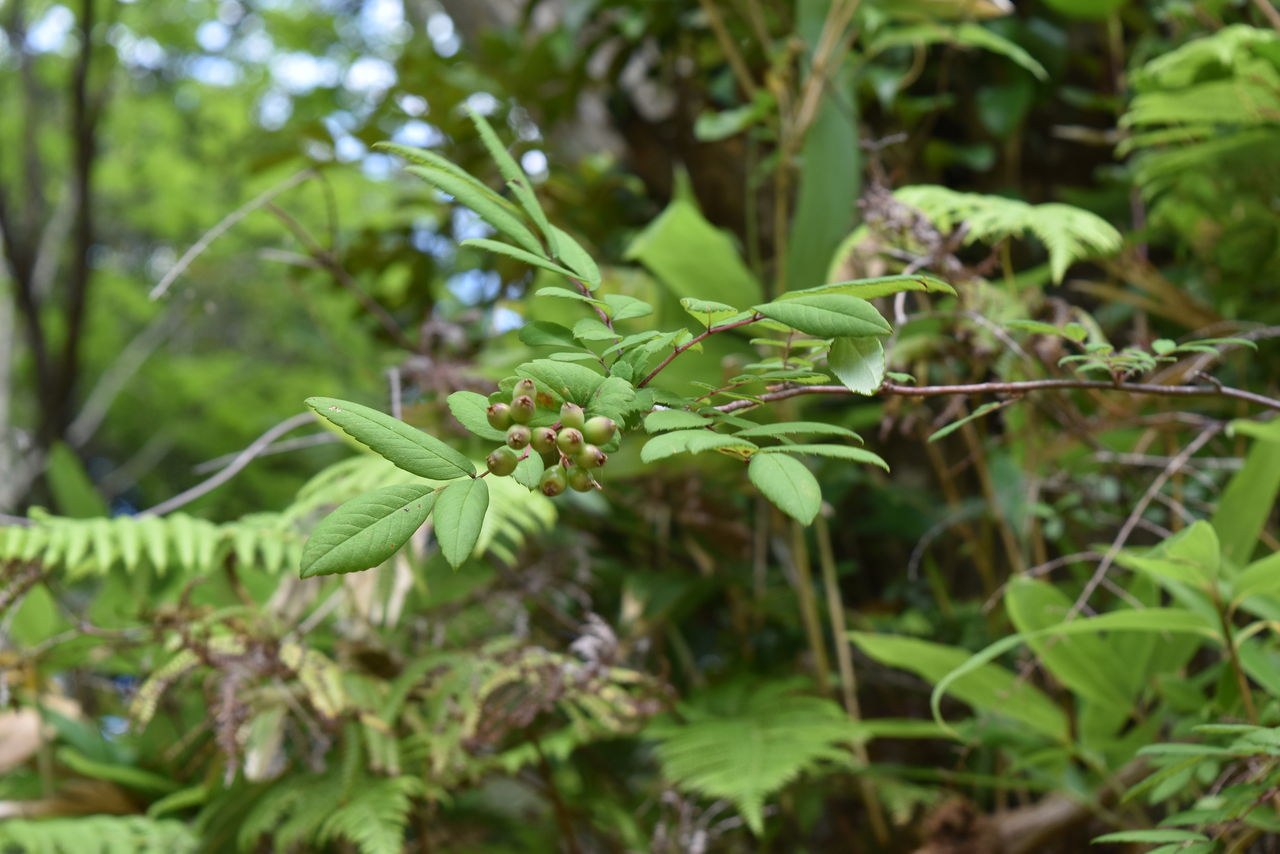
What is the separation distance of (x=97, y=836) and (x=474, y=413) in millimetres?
721

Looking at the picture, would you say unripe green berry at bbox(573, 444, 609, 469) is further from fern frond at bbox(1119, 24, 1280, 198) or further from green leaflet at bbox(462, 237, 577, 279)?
fern frond at bbox(1119, 24, 1280, 198)

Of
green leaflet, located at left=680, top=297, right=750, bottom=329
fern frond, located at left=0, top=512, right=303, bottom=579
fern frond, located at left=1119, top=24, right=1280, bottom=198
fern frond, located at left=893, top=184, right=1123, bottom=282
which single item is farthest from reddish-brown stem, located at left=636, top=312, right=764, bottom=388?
fern frond, located at left=1119, top=24, right=1280, bottom=198

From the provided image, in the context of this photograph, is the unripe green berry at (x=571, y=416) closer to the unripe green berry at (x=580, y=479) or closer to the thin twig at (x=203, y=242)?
the unripe green berry at (x=580, y=479)

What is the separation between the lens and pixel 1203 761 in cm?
60

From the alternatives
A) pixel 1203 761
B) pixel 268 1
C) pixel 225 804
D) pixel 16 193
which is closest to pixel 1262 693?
pixel 1203 761

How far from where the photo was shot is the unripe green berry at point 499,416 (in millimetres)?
331

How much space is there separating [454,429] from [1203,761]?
70 centimetres

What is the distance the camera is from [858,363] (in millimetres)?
371

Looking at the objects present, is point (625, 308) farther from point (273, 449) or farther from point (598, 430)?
point (273, 449)

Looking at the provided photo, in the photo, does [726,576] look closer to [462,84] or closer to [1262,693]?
[1262,693]

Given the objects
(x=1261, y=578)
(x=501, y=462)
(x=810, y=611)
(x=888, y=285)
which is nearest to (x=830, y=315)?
(x=888, y=285)

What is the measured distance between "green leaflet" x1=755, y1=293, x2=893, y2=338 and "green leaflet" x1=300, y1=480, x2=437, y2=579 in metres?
0.14

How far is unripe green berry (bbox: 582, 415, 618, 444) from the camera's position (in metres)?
0.32

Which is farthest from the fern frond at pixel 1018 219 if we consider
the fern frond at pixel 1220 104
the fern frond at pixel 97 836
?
the fern frond at pixel 97 836
